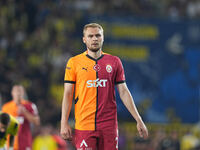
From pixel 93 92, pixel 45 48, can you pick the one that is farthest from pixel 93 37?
pixel 45 48

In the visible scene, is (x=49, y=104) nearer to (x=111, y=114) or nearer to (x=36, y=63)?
(x=36, y=63)

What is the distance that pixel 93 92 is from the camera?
209 inches

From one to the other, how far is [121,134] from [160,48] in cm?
419

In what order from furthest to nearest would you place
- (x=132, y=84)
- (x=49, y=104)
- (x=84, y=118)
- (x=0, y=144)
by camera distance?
1. (x=132, y=84)
2. (x=49, y=104)
3. (x=0, y=144)
4. (x=84, y=118)

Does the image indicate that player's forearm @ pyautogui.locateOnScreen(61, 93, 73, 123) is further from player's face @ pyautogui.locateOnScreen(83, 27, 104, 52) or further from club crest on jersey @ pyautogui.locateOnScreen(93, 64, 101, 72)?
player's face @ pyautogui.locateOnScreen(83, 27, 104, 52)

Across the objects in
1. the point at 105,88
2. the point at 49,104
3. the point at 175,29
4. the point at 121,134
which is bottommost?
the point at 121,134

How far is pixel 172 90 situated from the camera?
1931 cm

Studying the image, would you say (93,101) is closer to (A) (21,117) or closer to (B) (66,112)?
(B) (66,112)

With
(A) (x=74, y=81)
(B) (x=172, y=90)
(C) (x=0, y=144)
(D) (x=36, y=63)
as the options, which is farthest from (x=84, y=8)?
(A) (x=74, y=81)

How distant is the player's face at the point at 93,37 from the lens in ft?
17.4

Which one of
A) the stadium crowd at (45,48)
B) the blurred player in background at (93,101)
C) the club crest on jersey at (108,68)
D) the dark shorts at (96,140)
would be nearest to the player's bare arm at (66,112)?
the blurred player in background at (93,101)

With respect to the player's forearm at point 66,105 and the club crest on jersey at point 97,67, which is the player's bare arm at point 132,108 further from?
the player's forearm at point 66,105

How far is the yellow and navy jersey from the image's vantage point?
5.29 m

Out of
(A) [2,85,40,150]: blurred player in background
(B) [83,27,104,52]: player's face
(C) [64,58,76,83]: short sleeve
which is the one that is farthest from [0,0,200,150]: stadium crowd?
(B) [83,27,104,52]: player's face
